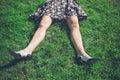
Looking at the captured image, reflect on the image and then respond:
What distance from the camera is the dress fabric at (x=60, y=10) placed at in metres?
6.74

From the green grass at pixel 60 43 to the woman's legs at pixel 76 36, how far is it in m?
0.18

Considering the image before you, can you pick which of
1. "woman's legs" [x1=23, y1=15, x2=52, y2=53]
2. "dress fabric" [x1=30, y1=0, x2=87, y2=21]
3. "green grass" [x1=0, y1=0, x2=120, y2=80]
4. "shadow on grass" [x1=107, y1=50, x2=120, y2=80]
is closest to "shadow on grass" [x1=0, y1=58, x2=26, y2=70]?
"green grass" [x1=0, y1=0, x2=120, y2=80]

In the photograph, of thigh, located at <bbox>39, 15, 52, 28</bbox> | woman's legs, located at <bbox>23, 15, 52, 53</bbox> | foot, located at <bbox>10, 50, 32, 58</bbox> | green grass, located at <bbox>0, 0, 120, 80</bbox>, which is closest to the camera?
foot, located at <bbox>10, 50, 32, 58</bbox>

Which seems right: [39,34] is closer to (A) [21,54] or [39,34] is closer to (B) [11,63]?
(A) [21,54]

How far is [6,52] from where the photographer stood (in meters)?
6.00

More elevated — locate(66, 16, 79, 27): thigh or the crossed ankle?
locate(66, 16, 79, 27): thigh

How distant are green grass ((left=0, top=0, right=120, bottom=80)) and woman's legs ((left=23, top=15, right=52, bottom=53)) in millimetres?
182

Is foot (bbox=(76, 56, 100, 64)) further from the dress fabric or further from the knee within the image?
the dress fabric

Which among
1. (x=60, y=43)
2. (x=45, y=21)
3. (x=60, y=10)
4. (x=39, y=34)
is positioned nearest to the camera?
(x=39, y=34)

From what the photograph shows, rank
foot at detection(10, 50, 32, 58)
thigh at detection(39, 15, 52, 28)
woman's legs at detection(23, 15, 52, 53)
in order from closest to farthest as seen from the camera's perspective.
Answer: foot at detection(10, 50, 32, 58)
woman's legs at detection(23, 15, 52, 53)
thigh at detection(39, 15, 52, 28)

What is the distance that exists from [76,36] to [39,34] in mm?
973

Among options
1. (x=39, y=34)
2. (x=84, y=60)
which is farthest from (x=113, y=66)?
(x=39, y=34)

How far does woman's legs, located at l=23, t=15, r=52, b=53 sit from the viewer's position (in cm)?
595

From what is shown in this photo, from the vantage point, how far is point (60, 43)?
21.0 feet
